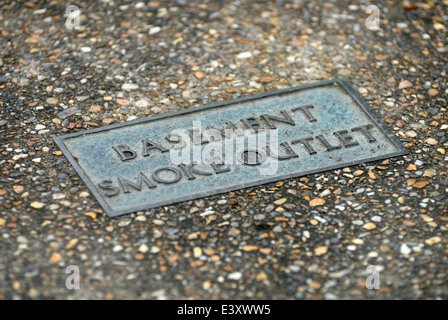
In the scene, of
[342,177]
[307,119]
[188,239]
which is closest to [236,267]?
[188,239]

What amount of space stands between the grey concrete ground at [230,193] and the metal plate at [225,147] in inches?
3.4

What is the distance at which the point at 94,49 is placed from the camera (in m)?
4.39

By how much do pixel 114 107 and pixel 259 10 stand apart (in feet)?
5.09

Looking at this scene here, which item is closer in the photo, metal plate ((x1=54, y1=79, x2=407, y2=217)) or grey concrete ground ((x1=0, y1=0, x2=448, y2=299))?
grey concrete ground ((x1=0, y1=0, x2=448, y2=299))

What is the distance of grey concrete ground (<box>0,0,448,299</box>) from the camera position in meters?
2.97

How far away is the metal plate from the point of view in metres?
3.44

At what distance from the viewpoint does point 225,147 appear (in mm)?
3688

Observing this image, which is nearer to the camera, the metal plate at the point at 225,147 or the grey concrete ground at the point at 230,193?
the grey concrete ground at the point at 230,193

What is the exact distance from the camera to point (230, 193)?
342cm

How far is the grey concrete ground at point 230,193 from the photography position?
9.73 feet

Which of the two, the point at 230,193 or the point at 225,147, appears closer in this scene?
the point at 230,193

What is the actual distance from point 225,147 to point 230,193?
1.23ft

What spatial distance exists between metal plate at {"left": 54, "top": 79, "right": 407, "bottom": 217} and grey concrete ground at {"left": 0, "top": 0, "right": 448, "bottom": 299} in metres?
0.09

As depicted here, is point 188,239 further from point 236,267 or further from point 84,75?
point 84,75
